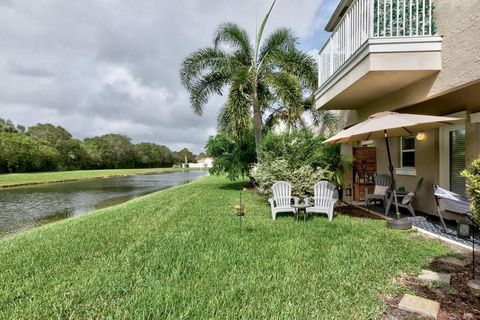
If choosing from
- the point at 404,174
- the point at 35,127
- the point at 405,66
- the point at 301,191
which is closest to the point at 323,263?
the point at 405,66

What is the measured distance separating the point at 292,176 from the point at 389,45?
4.61 meters

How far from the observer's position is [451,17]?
5242mm

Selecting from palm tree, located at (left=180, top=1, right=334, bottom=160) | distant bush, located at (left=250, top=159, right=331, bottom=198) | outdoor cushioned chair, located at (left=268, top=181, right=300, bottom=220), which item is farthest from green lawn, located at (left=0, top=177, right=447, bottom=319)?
palm tree, located at (left=180, top=1, right=334, bottom=160)

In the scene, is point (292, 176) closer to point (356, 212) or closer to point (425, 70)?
Answer: point (356, 212)

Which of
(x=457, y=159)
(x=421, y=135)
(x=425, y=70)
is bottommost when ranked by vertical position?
(x=457, y=159)

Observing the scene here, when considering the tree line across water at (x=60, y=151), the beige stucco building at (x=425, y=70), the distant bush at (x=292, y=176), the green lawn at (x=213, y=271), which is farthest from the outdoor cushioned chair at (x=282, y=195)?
the tree line across water at (x=60, y=151)

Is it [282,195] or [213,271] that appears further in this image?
[282,195]

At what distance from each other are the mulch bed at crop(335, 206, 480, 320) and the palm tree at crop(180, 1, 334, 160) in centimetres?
892

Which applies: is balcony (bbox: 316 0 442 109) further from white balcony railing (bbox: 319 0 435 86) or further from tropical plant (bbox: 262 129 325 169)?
tropical plant (bbox: 262 129 325 169)

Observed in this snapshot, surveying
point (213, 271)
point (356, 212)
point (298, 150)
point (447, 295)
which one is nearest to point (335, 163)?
point (298, 150)

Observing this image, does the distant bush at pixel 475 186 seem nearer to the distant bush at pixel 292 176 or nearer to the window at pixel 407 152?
the distant bush at pixel 292 176

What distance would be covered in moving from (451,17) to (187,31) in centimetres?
1223

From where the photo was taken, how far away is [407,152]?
8352 millimetres

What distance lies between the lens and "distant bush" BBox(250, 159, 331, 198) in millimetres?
8742
